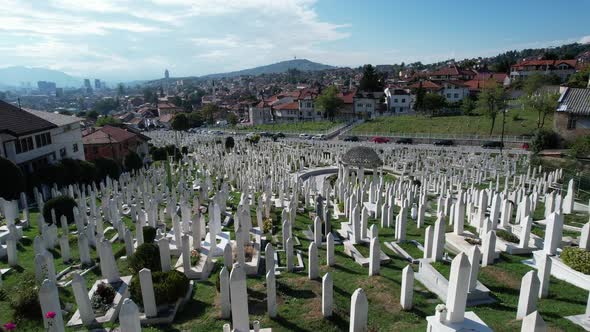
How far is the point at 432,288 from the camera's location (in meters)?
8.71

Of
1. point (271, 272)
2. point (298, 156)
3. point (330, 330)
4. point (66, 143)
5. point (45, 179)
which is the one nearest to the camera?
point (330, 330)

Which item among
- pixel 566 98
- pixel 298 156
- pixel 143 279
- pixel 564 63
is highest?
pixel 564 63

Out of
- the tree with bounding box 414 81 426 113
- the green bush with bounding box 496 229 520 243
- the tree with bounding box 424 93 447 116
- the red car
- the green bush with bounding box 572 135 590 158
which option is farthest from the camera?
the tree with bounding box 414 81 426 113

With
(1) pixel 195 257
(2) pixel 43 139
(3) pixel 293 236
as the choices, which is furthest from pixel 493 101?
(2) pixel 43 139

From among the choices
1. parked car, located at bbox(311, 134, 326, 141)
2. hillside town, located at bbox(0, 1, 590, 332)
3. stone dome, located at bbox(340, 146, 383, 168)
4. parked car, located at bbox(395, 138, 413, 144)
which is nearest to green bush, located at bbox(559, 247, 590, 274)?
hillside town, located at bbox(0, 1, 590, 332)

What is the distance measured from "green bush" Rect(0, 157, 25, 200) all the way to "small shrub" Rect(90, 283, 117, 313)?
44.8 feet

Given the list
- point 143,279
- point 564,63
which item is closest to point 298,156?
point 143,279

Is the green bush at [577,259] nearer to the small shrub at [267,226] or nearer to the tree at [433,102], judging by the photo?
the small shrub at [267,226]

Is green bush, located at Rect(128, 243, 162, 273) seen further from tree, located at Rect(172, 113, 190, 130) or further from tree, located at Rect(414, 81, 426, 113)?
tree, located at Rect(414, 81, 426, 113)

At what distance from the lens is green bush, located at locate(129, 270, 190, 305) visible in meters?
8.10

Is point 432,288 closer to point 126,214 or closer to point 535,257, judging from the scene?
point 535,257

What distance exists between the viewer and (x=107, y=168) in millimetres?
25844

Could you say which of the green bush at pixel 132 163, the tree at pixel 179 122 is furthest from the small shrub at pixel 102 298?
the tree at pixel 179 122

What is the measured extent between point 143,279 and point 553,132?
3937 centimetres
